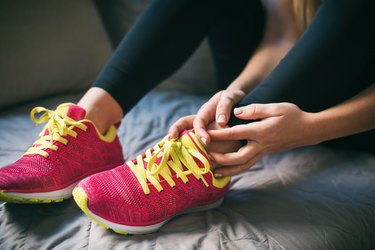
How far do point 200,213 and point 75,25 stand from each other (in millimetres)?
773

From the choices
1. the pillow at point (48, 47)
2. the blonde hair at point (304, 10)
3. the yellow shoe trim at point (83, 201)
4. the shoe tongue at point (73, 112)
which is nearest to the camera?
the yellow shoe trim at point (83, 201)

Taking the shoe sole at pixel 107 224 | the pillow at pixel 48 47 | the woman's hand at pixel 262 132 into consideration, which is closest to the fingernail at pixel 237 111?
the woman's hand at pixel 262 132

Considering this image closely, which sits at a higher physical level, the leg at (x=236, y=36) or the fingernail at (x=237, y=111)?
the leg at (x=236, y=36)

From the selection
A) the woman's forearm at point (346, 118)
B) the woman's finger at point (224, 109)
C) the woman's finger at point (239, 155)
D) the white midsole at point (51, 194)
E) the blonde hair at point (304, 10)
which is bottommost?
the white midsole at point (51, 194)

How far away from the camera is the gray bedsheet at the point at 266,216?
1.82ft

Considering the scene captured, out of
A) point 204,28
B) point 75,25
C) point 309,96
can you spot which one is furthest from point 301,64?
point 75,25

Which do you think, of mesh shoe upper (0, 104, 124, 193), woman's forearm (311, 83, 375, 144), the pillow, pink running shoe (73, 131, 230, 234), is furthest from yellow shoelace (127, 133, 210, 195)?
the pillow

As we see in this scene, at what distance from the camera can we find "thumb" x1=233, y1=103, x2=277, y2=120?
1.90 feet

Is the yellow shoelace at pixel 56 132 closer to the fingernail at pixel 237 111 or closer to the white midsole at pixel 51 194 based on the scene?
the white midsole at pixel 51 194

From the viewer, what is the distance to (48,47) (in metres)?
1.03

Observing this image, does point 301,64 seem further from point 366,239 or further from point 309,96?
point 366,239

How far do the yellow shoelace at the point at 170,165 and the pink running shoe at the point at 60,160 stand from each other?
0.10 m

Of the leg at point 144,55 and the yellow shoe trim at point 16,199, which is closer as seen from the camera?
the yellow shoe trim at point 16,199

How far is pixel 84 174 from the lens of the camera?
658mm
